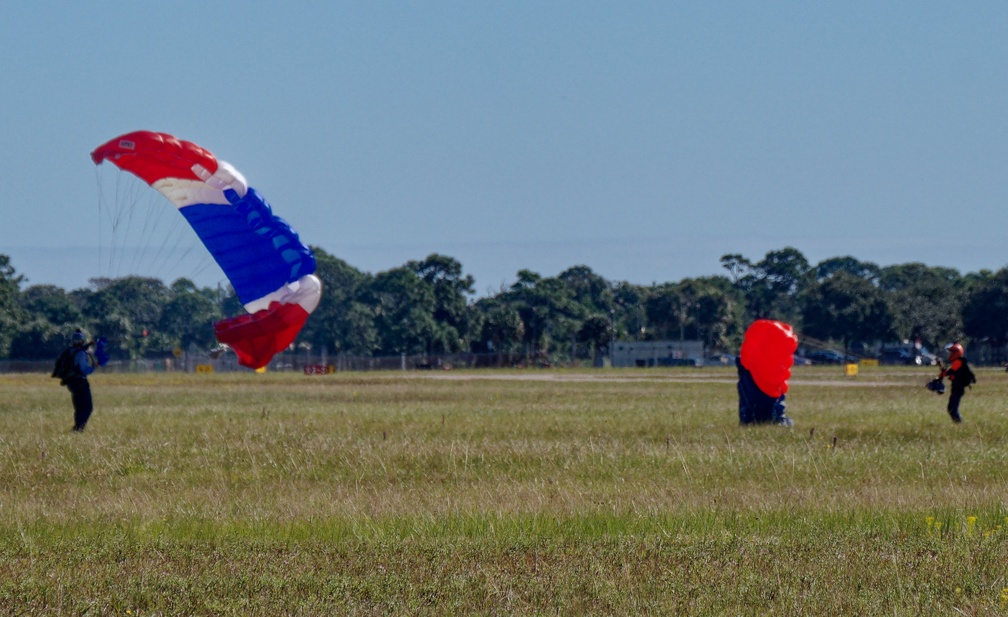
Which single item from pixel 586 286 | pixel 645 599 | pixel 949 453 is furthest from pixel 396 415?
pixel 586 286

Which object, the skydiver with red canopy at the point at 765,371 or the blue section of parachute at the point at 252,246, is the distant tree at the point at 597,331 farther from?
the blue section of parachute at the point at 252,246

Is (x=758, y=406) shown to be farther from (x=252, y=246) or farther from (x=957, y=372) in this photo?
(x=252, y=246)

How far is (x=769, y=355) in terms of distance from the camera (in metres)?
23.5

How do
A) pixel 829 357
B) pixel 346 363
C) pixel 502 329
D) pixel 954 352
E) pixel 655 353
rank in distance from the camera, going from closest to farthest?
pixel 954 352
pixel 346 363
pixel 829 357
pixel 502 329
pixel 655 353

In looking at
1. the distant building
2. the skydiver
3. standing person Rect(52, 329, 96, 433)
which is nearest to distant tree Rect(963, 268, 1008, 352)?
the distant building

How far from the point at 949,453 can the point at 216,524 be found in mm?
11091

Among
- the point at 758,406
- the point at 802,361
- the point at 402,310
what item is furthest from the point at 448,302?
the point at 758,406

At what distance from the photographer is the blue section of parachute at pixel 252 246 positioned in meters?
20.8

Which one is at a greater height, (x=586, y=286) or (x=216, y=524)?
(x=586, y=286)

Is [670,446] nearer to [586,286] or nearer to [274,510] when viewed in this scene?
[274,510]

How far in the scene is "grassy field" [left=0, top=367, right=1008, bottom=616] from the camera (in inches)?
336

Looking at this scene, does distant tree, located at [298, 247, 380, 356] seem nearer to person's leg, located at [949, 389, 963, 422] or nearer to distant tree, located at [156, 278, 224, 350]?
distant tree, located at [156, 278, 224, 350]

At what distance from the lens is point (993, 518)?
1168 centimetres

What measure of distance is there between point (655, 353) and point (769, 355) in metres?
105
